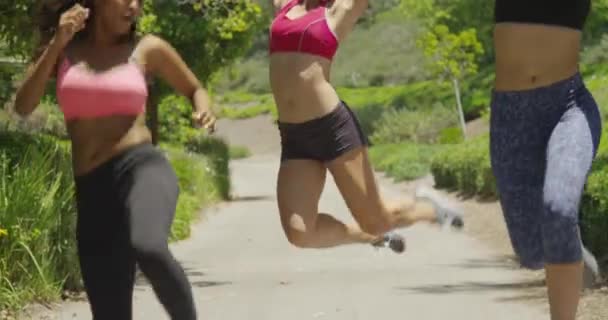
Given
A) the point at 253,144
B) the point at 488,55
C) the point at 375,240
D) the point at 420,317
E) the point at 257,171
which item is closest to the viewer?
the point at 375,240

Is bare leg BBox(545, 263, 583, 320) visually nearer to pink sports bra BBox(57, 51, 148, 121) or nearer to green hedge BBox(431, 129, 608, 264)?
pink sports bra BBox(57, 51, 148, 121)

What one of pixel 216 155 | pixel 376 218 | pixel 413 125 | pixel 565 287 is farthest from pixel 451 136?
pixel 565 287

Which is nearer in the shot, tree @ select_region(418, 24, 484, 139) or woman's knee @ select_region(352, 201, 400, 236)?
woman's knee @ select_region(352, 201, 400, 236)

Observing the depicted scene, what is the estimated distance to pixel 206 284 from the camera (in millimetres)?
14172

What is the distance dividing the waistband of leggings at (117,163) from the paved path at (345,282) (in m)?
4.58

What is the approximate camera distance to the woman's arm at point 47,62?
5938 millimetres

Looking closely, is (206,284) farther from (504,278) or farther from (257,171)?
(257,171)

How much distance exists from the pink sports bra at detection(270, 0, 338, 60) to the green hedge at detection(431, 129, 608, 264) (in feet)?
16.4

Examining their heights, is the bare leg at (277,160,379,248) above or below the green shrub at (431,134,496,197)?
above

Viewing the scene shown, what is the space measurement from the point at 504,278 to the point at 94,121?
778cm

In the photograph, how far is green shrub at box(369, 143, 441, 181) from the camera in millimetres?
40562

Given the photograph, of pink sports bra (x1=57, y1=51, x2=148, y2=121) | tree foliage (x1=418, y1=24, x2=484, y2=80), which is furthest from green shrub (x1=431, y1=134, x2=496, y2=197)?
pink sports bra (x1=57, y1=51, x2=148, y2=121)

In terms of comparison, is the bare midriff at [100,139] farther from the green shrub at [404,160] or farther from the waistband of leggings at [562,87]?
the green shrub at [404,160]

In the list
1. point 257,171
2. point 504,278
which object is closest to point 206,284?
point 504,278
